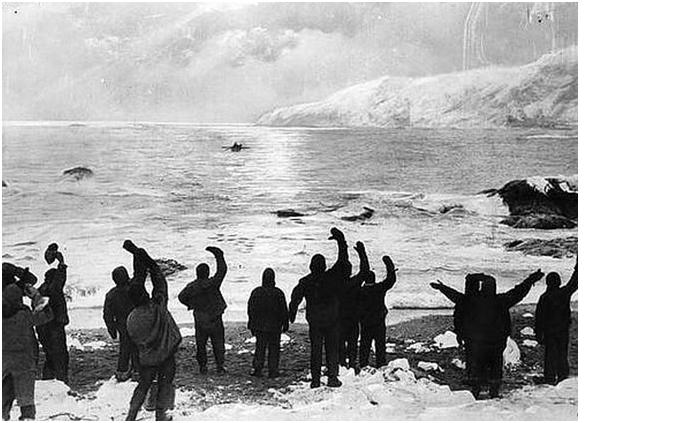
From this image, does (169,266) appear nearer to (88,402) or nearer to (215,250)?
(215,250)

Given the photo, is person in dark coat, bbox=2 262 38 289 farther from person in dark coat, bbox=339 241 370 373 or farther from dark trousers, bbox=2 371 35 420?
person in dark coat, bbox=339 241 370 373

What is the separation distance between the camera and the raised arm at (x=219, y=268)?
2.51 meters

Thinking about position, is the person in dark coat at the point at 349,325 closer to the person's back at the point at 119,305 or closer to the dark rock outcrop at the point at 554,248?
the dark rock outcrop at the point at 554,248

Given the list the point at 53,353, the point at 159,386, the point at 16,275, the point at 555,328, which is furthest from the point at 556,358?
the point at 16,275

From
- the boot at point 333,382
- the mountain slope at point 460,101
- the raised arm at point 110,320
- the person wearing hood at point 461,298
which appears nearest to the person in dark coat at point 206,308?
the raised arm at point 110,320

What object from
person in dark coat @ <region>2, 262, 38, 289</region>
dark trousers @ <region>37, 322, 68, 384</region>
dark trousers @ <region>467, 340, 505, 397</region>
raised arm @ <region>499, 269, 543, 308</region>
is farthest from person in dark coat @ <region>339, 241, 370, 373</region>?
person in dark coat @ <region>2, 262, 38, 289</region>

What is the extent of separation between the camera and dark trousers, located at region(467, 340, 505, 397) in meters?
2.50

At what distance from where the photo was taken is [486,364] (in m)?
2.50

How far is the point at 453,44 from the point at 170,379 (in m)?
1.39

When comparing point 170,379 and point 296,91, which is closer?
point 170,379

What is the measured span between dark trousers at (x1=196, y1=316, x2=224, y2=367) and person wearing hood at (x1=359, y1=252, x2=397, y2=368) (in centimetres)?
44

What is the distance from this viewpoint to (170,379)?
2.44 metres
